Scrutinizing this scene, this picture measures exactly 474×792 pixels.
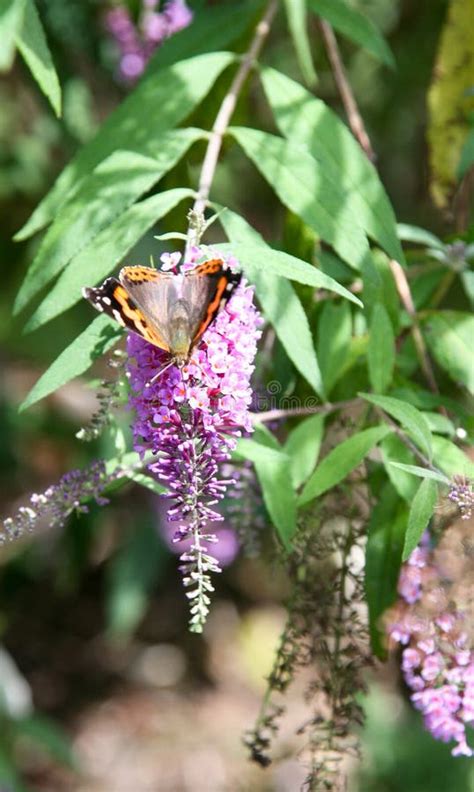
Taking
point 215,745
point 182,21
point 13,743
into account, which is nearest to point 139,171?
point 182,21

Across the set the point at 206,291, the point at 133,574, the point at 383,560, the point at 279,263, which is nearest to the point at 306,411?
the point at 383,560

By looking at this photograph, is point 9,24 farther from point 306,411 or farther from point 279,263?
point 306,411

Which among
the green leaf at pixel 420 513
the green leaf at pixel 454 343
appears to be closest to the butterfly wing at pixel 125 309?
the green leaf at pixel 420 513

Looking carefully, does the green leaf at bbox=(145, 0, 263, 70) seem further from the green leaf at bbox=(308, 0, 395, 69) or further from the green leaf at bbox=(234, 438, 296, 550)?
the green leaf at bbox=(234, 438, 296, 550)

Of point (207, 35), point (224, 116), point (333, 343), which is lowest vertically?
point (333, 343)

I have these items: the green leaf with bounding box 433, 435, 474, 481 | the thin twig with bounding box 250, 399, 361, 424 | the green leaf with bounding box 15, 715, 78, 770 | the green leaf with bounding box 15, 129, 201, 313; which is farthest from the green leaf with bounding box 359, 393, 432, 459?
the green leaf with bounding box 15, 715, 78, 770

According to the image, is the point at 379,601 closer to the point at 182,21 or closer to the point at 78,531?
the point at 182,21
